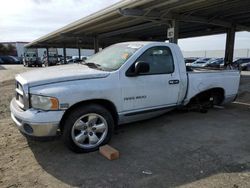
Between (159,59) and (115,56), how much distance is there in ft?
3.02

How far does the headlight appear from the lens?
3619 millimetres

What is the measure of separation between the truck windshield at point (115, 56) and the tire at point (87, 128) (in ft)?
2.94

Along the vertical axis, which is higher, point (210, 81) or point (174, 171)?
point (210, 81)

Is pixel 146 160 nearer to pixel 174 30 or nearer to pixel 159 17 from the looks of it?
pixel 159 17

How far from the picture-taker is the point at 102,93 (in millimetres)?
4035

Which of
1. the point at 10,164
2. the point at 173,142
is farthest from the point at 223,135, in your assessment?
the point at 10,164

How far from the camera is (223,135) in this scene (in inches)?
192

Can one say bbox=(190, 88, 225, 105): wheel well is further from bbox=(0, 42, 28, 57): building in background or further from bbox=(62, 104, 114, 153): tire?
bbox=(0, 42, 28, 57): building in background

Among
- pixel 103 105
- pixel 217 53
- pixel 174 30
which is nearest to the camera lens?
→ pixel 103 105

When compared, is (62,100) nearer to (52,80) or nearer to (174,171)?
(52,80)

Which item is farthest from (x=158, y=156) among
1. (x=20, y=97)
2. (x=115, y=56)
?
(x=20, y=97)

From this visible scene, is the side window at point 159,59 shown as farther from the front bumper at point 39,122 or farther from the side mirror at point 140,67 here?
the front bumper at point 39,122

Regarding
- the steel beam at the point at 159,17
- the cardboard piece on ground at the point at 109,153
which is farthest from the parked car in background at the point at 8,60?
the cardboard piece on ground at the point at 109,153

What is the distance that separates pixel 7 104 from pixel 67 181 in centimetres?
582
